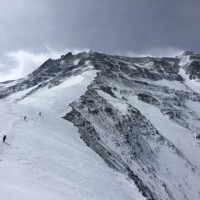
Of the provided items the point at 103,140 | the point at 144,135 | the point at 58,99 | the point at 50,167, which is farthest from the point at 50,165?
the point at 144,135

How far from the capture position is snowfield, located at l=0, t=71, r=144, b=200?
2177cm

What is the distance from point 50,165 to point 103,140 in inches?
1094

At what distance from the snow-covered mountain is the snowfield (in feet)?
0.30

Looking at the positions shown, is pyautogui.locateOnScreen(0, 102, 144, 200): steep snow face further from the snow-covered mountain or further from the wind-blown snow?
the wind-blown snow

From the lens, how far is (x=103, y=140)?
56.9m

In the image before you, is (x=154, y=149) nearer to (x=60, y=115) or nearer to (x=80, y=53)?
(x=60, y=115)

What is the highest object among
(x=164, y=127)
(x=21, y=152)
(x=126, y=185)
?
(x=164, y=127)

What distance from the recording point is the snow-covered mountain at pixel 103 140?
27062 mm

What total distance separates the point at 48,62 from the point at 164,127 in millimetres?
107805

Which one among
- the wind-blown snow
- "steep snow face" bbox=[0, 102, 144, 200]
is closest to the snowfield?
"steep snow face" bbox=[0, 102, 144, 200]

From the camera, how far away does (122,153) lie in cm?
5666

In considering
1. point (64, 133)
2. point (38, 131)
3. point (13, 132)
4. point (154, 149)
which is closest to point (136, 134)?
point (154, 149)

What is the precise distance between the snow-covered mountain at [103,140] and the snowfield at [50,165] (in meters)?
0.09

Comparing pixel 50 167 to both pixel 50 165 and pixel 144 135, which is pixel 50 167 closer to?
pixel 50 165
